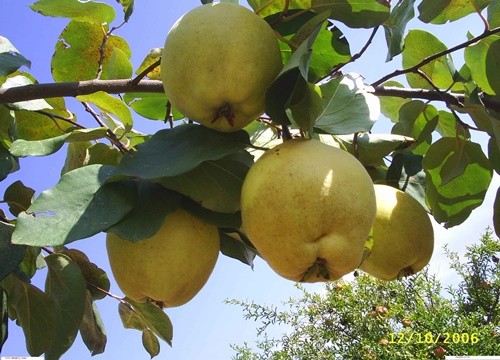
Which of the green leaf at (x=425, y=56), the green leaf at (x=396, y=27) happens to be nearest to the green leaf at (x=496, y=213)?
the green leaf at (x=425, y=56)

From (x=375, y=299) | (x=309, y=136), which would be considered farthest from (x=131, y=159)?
(x=375, y=299)

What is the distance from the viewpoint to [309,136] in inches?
30.4

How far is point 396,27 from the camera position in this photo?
0.98 metres

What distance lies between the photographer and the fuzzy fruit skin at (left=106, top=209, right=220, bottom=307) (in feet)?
2.58

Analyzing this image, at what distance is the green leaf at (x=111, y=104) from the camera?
3.59 ft

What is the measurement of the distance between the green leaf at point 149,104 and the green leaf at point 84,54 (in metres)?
0.07

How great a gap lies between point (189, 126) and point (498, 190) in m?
Result: 0.71

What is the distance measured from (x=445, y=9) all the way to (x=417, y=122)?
243 millimetres

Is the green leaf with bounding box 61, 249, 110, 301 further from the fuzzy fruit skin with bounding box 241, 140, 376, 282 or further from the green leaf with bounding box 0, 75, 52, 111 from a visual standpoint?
the fuzzy fruit skin with bounding box 241, 140, 376, 282

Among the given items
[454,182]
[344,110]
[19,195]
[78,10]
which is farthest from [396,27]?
[19,195]

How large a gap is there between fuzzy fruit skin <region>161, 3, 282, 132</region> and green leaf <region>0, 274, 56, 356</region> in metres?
0.50

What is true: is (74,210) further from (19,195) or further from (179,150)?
(19,195)

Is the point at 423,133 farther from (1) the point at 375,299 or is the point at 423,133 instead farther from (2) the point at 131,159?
(1) the point at 375,299

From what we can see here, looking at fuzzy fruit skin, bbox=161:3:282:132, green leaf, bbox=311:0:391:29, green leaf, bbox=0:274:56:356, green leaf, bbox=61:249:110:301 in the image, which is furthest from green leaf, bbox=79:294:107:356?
green leaf, bbox=311:0:391:29
